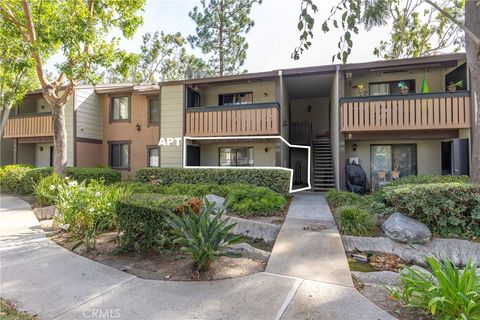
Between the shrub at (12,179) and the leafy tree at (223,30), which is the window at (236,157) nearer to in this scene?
the shrub at (12,179)

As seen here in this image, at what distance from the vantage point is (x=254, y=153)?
1364 centimetres

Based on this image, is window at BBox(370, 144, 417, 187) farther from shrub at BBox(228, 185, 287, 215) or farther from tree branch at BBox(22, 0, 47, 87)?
tree branch at BBox(22, 0, 47, 87)

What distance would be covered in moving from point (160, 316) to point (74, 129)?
1390 cm

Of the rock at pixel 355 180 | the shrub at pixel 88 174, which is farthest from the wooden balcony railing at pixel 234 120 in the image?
the shrub at pixel 88 174

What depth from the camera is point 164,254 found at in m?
4.67

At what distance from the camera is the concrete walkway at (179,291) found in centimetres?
301

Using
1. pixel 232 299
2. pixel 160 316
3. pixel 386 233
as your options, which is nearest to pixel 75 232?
pixel 160 316

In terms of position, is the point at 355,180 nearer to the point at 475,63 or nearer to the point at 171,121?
Answer: the point at 475,63

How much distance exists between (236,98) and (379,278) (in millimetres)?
11695

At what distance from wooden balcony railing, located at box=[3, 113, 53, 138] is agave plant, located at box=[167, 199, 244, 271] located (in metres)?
13.7

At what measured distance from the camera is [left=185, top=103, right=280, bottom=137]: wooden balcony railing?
11.4 metres

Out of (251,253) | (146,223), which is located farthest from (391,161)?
(146,223)

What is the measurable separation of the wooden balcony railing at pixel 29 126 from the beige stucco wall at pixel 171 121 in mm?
6287

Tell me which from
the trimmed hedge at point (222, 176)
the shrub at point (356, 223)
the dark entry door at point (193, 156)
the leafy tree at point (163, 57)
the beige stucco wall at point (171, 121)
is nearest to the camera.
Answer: the shrub at point (356, 223)
